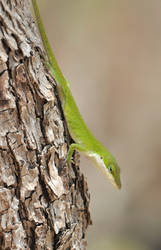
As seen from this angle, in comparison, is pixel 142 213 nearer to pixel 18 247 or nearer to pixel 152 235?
pixel 152 235

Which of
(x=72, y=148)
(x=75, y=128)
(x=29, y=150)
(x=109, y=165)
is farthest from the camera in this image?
(x=109, y=165)

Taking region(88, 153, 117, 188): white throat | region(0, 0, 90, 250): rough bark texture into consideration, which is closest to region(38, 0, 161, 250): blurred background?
region(88, 153, 117, 188): white throat

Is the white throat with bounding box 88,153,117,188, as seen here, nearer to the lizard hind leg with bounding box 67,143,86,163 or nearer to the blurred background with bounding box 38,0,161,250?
the lizard hind leg with bounding box 67,143,86,163

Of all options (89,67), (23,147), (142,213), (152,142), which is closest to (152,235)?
(142,213)

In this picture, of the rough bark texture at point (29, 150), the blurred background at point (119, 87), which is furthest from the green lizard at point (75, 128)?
the blurred background at point (119, 87)

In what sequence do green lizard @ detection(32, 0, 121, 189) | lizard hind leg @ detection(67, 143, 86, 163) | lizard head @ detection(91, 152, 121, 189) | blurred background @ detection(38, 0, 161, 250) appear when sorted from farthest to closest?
blurred background @ detection(38, 0, 161, 250), lizard head @ detection(91, 152, 121, 189), green lizard @ detection(32, 0, 121, 189), lizard hind leg @ detection(67, 143, 86, 163)

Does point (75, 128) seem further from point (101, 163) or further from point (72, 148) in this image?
point (101, 163)

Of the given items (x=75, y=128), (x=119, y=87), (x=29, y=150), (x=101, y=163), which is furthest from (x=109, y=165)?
(x=119, y=87)
